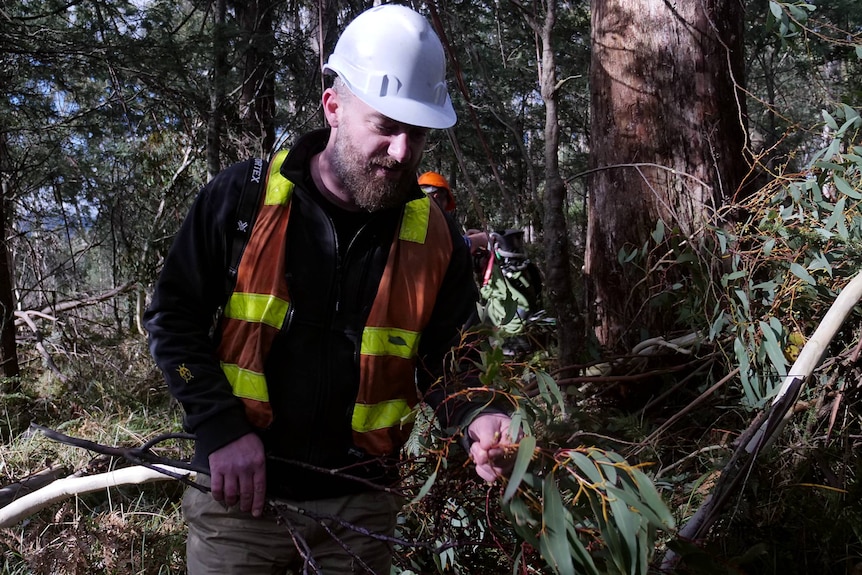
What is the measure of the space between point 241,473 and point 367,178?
85 centimetres

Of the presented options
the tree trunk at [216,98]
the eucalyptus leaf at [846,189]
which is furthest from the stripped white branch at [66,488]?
the tree trunk at [216,98]

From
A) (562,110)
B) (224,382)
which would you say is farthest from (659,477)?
(562,110)

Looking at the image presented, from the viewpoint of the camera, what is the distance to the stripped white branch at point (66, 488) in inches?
117

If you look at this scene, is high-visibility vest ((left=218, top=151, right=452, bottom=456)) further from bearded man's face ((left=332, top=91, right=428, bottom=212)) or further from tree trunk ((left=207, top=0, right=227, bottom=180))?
tree trunk ((left=207, top=0, right=227, bottom=180))

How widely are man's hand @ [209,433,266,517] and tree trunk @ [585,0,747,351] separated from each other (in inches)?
97.2

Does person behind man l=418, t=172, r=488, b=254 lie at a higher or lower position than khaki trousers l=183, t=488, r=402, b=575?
higher

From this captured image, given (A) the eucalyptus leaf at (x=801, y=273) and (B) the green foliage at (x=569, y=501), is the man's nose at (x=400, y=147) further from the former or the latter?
(A) the eucalyptus leaf at (x=801, y=273)

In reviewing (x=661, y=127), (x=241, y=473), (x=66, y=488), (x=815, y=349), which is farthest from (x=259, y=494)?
(x=661, y=127)

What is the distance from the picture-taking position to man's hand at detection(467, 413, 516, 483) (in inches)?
60.6

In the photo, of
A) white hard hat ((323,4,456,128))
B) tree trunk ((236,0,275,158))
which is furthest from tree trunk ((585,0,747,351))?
tree trunk ((236,0,275,158))

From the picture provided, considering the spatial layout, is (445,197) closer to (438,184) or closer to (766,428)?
(438,184)

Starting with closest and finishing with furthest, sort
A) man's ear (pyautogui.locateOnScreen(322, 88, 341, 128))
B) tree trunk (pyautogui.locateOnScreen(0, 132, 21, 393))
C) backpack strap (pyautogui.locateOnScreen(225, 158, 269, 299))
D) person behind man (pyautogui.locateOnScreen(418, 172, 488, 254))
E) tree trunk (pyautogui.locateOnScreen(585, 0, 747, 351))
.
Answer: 1. backpack strap (pyautogui.locateOnScreen(225, 158, 269, 299))
2. man's ear (pyautogui.locateOnScreen(322, 88, 341, 128))
3. tree trunk (pyautogui.locateOnScreen(585, 0, 747, 351))
4. tree trunk (pyautogui.locateOnScreen(0, 132, 21, 393))
5. person behind man (pyautogui.locateOnScreen(418, 172, 488, 254))

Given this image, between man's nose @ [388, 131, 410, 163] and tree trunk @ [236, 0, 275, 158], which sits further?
tree trunk @ [236, 0, 275, 158]

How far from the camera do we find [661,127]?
12.5ft
